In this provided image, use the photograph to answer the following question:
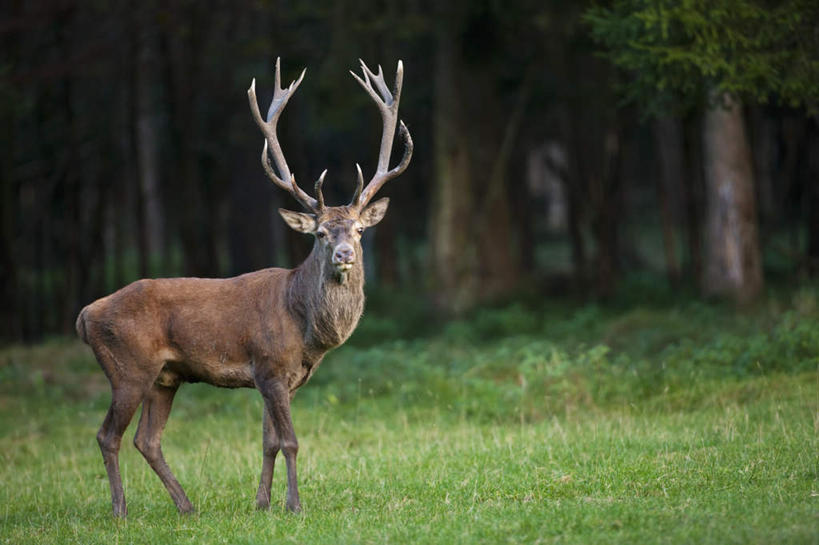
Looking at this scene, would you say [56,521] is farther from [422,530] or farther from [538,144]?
[538,144]

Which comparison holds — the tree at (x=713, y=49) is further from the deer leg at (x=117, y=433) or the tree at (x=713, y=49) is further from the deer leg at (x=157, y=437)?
the deer leg at (x=117, y=433)

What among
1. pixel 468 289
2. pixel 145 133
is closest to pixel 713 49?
pixel 468 289

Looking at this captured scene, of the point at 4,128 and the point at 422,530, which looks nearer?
the point at 422,530

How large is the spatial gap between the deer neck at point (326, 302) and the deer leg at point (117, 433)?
53.3 inches

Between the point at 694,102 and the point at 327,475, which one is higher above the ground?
the point at 694,102

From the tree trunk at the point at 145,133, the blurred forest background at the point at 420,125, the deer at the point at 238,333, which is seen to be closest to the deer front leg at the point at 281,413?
the deer at the point at 238,333

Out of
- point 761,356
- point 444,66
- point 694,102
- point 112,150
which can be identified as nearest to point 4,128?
point 112,150

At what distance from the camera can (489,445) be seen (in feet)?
34.3

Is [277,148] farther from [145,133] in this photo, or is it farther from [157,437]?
[145,133]

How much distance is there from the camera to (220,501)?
918 centimetres

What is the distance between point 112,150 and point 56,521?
19.1m

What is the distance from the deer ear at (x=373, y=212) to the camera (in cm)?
915

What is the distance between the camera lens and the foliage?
12.6 meters

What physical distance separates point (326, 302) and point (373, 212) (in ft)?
3.03
